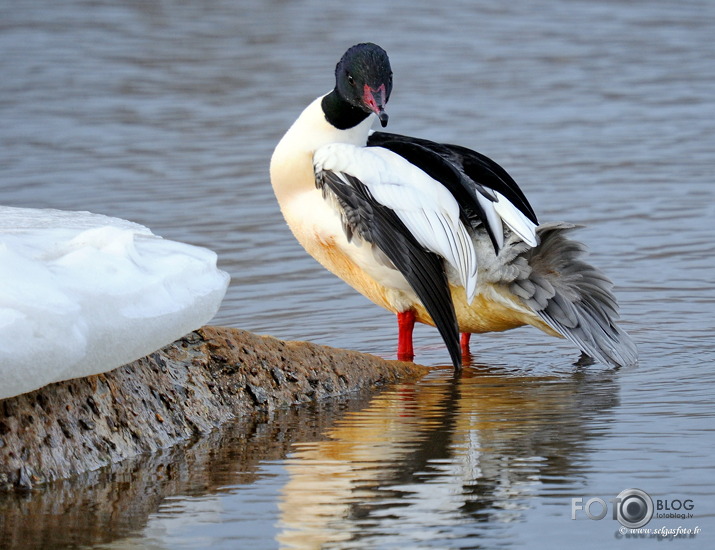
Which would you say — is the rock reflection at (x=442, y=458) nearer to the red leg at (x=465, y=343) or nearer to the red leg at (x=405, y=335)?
the red leg at (x=405, y=335)

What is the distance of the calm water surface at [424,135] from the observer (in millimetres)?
4383

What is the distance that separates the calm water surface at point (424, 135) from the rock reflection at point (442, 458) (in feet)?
0.05

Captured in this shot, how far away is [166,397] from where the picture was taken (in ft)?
17.0

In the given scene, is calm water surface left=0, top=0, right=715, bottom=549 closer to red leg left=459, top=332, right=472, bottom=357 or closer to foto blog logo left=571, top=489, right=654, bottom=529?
foto blog logo left=571, top=489, right=654, bottom=529

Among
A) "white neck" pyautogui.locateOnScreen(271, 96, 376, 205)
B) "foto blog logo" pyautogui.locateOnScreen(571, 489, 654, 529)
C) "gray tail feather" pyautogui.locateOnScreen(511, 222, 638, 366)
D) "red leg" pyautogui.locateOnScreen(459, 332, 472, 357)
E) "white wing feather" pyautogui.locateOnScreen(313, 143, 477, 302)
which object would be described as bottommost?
"foto blog logo" pyautogui.locateOnScreen(571, 489, 654, 529)

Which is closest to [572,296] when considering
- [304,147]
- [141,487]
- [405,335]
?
[405,335]

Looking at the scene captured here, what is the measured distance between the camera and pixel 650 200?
10008mm

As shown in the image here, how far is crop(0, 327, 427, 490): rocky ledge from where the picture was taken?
457 cm

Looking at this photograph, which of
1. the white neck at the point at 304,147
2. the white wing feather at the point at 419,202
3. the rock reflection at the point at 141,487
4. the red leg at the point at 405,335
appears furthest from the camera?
the red leg at the point at 405,335

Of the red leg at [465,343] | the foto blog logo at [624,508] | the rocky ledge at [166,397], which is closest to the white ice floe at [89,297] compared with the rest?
the rocky ledge at [166,397]

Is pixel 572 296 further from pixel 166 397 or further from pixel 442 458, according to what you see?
pixel 166 397

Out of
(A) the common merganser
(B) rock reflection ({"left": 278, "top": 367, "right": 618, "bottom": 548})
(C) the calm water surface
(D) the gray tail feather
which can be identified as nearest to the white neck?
(A) the common merganser

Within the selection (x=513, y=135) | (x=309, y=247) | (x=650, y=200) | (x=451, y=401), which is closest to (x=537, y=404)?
(x=451, y=401)

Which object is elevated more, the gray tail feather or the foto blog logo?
the gray tail feather
